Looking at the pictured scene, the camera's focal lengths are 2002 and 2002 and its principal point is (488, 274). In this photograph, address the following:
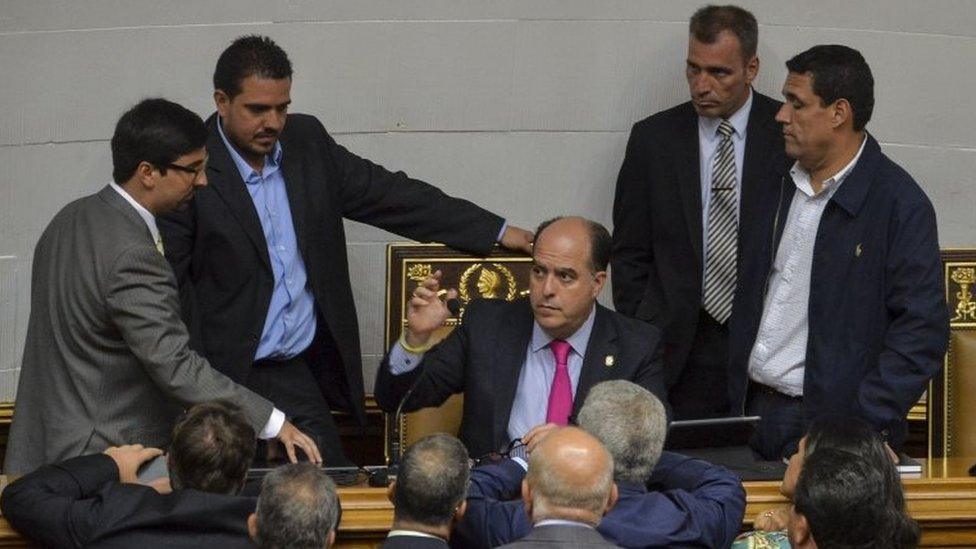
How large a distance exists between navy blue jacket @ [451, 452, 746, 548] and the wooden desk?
0.20 metres

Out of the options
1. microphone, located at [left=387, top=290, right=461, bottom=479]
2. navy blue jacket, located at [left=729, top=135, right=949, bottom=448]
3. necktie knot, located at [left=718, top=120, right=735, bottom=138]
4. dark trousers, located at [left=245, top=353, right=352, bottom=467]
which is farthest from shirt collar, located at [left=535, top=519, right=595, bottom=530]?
necktie knot, located at [left=718, top=120, right=735, bottom=138]

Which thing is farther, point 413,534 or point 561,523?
point 413,534

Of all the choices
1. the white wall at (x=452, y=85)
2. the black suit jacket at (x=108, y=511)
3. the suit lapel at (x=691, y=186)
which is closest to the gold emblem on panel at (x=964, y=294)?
the white wall at (x=452, y=85)

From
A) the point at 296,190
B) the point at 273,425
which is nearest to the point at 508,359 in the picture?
the point at 273,425

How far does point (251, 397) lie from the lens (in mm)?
4445

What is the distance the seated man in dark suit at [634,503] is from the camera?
12.3 ft

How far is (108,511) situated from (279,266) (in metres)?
1.38

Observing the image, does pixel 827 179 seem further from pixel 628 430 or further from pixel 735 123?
pixel 628 430

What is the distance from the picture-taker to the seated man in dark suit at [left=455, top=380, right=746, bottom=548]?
375cm

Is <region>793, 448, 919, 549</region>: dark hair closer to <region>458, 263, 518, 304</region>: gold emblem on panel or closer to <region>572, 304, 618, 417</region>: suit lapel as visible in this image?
<region>572, 304, 618, 417</region>: suit lapel

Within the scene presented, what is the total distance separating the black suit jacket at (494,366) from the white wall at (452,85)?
1196mm

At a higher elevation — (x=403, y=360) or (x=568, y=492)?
(x=403, y=360)

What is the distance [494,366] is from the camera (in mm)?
4738

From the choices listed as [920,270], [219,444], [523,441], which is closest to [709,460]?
[523,441]
